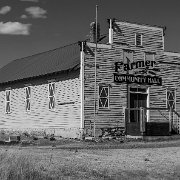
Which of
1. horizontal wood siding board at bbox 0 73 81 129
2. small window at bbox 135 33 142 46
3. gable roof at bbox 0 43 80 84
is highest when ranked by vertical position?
small window at bbox 135 33 142 46

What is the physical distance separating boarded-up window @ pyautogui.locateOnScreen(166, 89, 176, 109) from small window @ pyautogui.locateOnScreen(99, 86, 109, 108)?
16.4 ft

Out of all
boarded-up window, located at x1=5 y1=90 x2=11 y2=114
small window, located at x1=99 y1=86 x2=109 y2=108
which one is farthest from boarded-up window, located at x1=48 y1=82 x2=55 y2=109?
boarded-up window, located at x1=5 y1=90 x2=11 y2=114

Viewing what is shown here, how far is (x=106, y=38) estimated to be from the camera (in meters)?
30.0

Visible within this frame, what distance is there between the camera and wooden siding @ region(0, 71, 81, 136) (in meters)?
27.9

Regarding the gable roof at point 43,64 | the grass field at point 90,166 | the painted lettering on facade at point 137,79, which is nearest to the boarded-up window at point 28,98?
the gable roof at point 43,64

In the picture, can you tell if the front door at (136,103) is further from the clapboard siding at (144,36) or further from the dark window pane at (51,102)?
the dark window pane at (51,102)

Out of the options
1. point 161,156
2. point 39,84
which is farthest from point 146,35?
point 161,156

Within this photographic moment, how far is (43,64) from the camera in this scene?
33344 millimetres

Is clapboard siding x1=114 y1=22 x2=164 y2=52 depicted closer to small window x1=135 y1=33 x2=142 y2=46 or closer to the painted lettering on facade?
small window x1=135 y1=33 x2=142 y2=46

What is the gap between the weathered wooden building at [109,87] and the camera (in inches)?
1075

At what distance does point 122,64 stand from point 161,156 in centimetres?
1230

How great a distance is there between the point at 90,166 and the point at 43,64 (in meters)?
20.5

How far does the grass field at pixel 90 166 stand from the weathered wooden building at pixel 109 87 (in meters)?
9.87

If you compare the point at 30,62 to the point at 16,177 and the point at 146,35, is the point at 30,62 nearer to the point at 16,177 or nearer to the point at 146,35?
the point at 146,35
